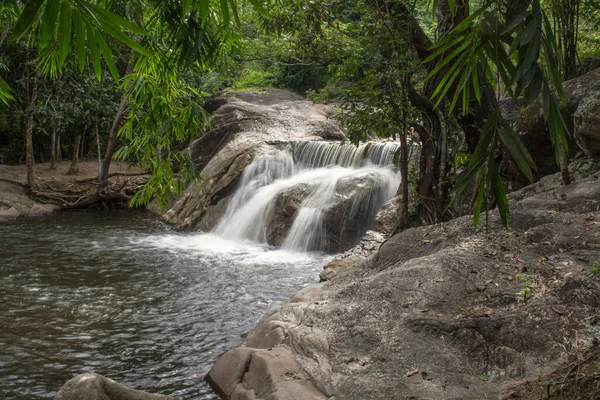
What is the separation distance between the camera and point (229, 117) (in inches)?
660

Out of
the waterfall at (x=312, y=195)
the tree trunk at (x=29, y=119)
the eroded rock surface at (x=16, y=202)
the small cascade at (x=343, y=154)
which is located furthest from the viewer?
the tree trunk at (x=29, y=119)

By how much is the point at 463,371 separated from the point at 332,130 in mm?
12956

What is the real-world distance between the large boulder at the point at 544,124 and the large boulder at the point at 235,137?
319 inches

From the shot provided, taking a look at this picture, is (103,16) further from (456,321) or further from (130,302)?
(130,302)

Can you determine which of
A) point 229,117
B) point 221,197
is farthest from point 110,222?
point 229,117

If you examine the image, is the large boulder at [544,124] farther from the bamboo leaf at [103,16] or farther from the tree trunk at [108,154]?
the tree trunk at [108,154]

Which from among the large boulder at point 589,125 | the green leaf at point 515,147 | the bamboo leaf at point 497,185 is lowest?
the bamboo leaf at point 497,185

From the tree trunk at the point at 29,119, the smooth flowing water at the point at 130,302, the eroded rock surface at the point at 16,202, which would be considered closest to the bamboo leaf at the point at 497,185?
the smooth flowing water at the point at 130,302

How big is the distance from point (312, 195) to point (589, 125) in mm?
6265

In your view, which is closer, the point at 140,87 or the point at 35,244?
the point at 140,87

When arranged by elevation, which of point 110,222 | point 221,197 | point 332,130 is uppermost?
point 332,130

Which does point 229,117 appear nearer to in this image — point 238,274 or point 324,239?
point 324,239

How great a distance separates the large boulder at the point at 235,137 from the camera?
1434 centimetres

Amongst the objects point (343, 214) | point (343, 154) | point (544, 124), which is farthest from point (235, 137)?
point (544, 124)
